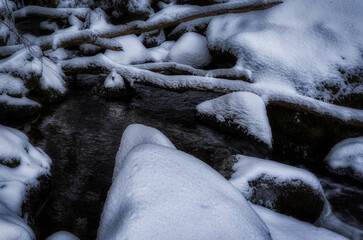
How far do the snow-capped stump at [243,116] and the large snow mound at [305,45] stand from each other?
2.87 feet

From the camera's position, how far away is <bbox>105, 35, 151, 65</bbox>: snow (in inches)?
239

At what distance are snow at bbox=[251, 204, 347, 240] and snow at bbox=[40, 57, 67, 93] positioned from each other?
12.5 feet

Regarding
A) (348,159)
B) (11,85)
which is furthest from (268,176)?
(11,85)

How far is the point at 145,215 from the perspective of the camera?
4.10 ft

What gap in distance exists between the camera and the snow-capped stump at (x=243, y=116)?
11.9 feet

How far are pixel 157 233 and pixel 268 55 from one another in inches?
160

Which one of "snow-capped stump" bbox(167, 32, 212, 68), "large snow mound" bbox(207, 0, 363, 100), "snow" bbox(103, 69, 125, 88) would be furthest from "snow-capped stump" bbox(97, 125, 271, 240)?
"snow-capped stump" bbox(167, 32, 212, 68)

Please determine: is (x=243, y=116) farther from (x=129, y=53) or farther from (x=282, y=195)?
(x=129, y=53)

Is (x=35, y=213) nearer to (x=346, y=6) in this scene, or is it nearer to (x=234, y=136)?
(x=234, y=136)

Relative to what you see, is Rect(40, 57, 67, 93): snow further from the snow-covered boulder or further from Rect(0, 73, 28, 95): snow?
the snow-covered boulder

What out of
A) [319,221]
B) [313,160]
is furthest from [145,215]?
[313,160]

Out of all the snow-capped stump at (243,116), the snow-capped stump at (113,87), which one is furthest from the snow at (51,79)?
the snow-capped stump at (243,116)

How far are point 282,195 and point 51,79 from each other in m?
4.04

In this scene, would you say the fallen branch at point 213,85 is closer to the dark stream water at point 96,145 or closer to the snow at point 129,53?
the dark stream water at point 96,145
